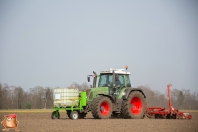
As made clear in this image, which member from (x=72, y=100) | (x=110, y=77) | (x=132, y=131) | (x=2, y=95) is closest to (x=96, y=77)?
(x=110, y=77)

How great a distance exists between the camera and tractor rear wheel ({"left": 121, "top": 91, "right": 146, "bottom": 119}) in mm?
18062

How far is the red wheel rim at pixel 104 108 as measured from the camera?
17.5 metres

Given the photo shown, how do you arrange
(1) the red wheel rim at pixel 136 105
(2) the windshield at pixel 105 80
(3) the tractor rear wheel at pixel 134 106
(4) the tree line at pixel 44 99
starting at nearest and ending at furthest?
(3) the tractor rear wheel at pixel 134 106 → (2) the windshield at pixel 105 80 → (1) the red wheel rim at pixel 136 105 → (4) the tree line at pixel 44 99

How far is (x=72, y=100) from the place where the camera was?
57.5ft

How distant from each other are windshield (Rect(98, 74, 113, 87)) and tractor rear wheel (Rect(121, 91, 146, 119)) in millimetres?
1346

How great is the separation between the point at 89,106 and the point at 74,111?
0.87 m

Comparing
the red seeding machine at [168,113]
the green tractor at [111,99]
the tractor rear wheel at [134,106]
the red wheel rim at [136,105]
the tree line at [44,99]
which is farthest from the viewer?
the tree line at [44,99]

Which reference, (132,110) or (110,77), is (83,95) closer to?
(110,77)

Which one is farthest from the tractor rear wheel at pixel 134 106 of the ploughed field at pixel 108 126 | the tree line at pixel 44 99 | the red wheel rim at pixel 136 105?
the tree line at pixel 44 99

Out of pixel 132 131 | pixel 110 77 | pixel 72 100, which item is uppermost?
pixel 110 77

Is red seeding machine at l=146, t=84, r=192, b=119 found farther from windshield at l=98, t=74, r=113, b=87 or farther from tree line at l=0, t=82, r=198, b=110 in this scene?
tree line at l=0, t=82, r=198, b=110

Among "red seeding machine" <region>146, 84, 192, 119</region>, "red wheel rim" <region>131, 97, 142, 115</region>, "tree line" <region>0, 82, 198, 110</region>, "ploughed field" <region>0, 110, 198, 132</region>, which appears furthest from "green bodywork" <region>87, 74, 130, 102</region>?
"tree line" <region>0, 82, 198, 110</region>

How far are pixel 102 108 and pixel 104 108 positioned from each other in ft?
0.54

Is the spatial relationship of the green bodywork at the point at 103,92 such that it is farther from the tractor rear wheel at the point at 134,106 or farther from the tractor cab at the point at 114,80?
the tractor rear wheel at the point at 134,106
